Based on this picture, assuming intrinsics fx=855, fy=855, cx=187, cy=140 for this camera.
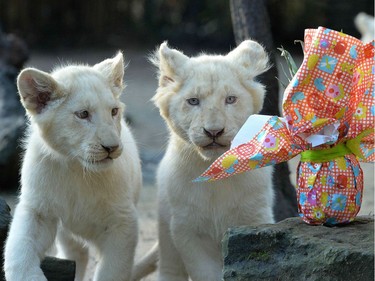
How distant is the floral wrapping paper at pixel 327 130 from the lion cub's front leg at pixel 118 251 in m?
0.96

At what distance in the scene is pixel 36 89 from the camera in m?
4.80

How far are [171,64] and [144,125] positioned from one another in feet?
24.5

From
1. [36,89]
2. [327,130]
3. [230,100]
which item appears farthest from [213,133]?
[36,89]

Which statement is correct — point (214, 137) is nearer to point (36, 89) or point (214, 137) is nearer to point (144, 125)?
point (36, 89)

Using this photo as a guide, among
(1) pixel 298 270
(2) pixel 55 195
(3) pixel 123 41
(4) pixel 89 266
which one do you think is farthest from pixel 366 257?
(3) pixel 123 41

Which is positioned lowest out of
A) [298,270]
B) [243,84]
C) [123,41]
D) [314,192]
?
[123,41]

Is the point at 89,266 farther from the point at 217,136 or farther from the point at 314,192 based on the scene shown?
the point at 314,192

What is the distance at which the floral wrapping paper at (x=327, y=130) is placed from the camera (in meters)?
4.14

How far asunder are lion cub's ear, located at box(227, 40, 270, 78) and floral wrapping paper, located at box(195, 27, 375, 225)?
31.8 inches

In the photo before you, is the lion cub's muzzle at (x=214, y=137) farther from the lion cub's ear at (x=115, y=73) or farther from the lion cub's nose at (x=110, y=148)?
the lion cub's ear at (x=115, y=73)

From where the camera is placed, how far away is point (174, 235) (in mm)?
5043

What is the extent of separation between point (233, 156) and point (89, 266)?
274cm

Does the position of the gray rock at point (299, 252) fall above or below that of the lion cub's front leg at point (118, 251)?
above

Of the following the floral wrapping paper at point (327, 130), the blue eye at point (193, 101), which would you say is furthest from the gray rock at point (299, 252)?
the blue eye at point (193, 101)
